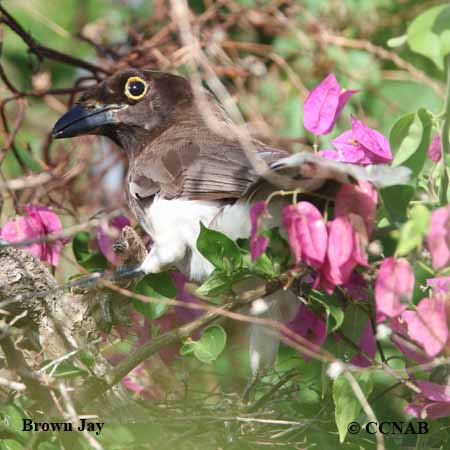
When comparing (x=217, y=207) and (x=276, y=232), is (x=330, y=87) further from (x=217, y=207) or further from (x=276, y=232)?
(x=217, y=207)

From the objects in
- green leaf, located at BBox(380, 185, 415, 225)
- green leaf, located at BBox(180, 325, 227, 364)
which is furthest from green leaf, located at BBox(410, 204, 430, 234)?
green leaf, located at BBox(180, 325, 227, 364)

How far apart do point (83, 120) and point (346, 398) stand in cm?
175

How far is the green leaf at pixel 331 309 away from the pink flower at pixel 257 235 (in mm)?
197

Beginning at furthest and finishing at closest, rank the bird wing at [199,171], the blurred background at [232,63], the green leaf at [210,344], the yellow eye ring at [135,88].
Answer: the blurred background at [232,63] < the yellow eye ring at [135,88] < the bird wing at [199,171] < the green leaf at [210,344]

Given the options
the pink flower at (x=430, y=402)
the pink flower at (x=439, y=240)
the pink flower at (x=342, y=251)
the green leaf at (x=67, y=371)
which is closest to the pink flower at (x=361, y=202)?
the pink flower at (x=342, y=251)

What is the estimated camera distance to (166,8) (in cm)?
452

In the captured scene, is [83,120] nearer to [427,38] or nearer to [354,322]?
[354,322]

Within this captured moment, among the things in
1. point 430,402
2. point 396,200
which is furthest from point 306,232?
point 430,402

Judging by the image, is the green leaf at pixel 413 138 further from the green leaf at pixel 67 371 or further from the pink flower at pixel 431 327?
the green leaf at pixel 67 371

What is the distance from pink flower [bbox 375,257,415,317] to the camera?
1913 millimetres

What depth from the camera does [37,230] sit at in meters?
2.98

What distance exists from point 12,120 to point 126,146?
1309 mm

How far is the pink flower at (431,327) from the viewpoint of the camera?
79.0 inches

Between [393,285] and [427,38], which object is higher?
[427,38]
